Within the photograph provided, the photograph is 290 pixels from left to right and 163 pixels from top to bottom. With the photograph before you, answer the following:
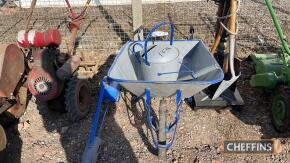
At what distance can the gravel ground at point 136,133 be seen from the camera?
3.12 metres

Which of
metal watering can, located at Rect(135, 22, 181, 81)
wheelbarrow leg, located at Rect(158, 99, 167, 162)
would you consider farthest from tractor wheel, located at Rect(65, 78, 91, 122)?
wheelbarrow leg, located at Rect(158, 99, 167, 162)

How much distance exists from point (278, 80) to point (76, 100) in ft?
7.47

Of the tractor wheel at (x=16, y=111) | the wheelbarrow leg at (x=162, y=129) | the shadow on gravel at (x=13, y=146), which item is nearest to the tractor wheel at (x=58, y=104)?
the tractor wheel at (x=16, y=111)

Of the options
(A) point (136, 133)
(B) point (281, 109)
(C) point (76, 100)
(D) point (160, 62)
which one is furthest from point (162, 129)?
(B) point (281, 109)

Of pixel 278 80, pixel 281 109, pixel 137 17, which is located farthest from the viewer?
pixel 137 17

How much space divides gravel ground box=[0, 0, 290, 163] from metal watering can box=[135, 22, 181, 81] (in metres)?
0.86

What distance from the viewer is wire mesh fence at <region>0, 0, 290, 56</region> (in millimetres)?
5086

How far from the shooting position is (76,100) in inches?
129

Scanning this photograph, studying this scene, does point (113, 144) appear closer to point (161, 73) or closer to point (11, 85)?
point (161, 73)

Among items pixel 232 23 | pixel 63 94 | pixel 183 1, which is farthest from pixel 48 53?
pixel 183 1

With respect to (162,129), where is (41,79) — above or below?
above

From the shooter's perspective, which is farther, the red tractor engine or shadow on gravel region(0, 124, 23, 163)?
the red tractor engine

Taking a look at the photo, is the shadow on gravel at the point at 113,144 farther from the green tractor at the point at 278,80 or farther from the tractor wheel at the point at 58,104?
the green tractor at the point at 278,80

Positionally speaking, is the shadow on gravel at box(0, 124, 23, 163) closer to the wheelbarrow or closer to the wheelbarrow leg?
the wheelbarrow
